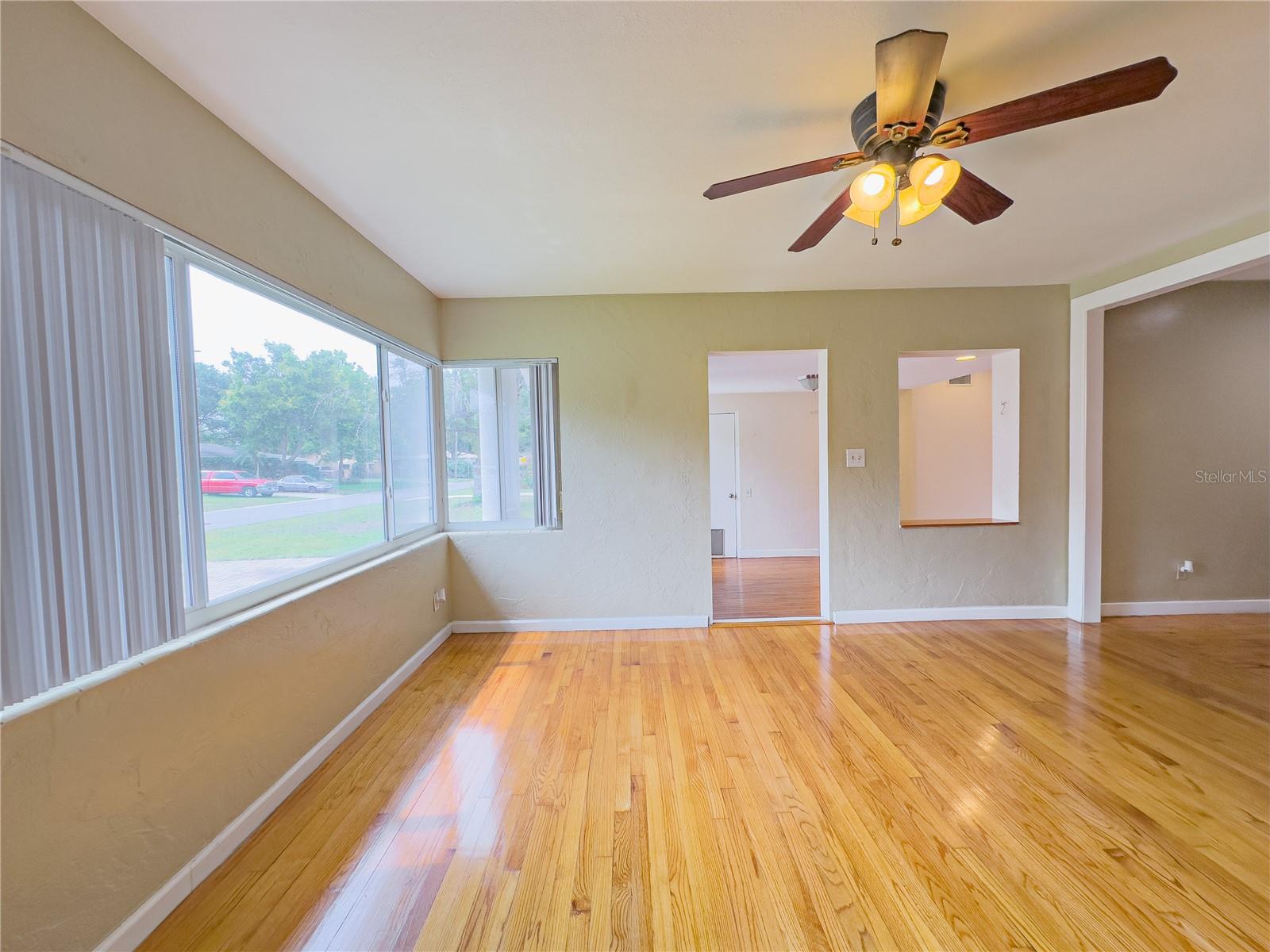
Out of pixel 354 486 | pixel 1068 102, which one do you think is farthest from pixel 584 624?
pixel 1068 102

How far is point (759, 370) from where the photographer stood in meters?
5.42

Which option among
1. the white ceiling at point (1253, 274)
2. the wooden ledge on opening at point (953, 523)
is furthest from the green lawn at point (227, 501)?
the white ceiling at point (1253, 274)

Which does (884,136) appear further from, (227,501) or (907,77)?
(227,501)

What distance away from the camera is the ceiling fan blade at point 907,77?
120 centimetres

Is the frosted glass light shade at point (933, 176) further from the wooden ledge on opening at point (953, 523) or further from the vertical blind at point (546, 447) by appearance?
the wooden ledge on opening at point (953, 523)

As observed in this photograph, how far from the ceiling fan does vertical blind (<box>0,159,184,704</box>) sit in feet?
5.83

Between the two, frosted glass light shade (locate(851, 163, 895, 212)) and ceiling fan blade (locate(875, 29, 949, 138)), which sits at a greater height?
ceiling fan blade (locate(875, 29, 949, 138))

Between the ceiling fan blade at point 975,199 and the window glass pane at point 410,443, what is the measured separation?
9.89ft

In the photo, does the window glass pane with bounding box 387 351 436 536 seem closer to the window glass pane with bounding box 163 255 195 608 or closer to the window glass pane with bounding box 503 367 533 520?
the window glass pane with bounding box 503 367 533 520

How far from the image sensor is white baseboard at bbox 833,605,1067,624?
377cm

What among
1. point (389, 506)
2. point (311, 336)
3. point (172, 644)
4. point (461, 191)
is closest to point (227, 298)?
point (311, 336)

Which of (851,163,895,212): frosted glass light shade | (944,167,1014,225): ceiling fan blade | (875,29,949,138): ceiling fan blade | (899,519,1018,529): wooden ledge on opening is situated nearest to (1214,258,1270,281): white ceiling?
(899,519,1018,529): wooden ledge on opening

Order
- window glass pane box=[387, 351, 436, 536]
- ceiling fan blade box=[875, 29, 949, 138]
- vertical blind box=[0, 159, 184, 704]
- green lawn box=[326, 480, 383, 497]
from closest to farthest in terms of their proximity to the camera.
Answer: vertical blind box=[0, 159, 184, 704]
ceiling fan blade box=[875, 29, 949, 138]
green lawn box=[326, 480, 383, 497]
window glass pane box=[387, 351, 436, 536]

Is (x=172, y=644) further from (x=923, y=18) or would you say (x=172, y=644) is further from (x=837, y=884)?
(x=923, y=18)
